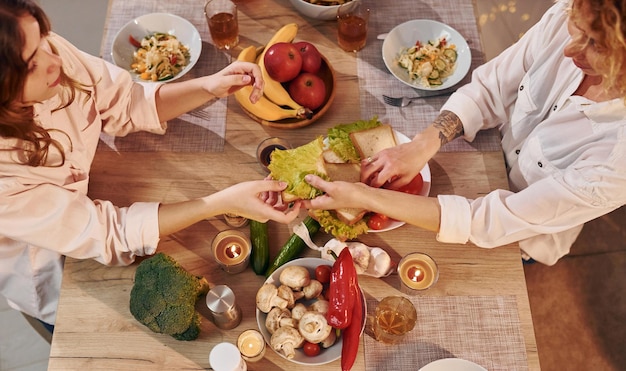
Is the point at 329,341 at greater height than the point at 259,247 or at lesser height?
lesser

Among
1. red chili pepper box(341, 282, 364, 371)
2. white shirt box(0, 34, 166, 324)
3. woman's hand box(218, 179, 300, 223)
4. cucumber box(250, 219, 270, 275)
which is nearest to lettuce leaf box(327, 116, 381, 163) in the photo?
woman's hand box(218, 179, 300, 223)

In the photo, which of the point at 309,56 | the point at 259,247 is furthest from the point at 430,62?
the point at 259,247

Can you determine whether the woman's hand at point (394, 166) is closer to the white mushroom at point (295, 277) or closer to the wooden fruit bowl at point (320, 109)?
the wooden fruit bowl at point (320, 109)

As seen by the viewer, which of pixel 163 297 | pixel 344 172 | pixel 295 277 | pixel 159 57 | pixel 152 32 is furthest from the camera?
pixel 152 32

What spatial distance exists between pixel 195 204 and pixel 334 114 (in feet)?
1.93

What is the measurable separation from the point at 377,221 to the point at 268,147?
1.40 feet

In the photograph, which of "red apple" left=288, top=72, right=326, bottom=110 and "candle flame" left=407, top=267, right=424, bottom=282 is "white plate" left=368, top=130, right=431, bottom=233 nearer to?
"candle flame" left=407, top=267, right=424, bottom=282

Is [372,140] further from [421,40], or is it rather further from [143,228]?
[143,228]

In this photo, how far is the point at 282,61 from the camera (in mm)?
1763

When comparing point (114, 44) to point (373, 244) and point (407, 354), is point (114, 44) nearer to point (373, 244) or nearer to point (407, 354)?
point (373, 244)

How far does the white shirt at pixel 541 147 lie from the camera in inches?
56.0

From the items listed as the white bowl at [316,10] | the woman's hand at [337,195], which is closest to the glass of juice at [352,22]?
the white bowl at [316,10]

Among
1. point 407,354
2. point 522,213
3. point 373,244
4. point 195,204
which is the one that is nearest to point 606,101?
point 522,213

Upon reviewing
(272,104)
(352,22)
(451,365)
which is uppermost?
(352,22)
